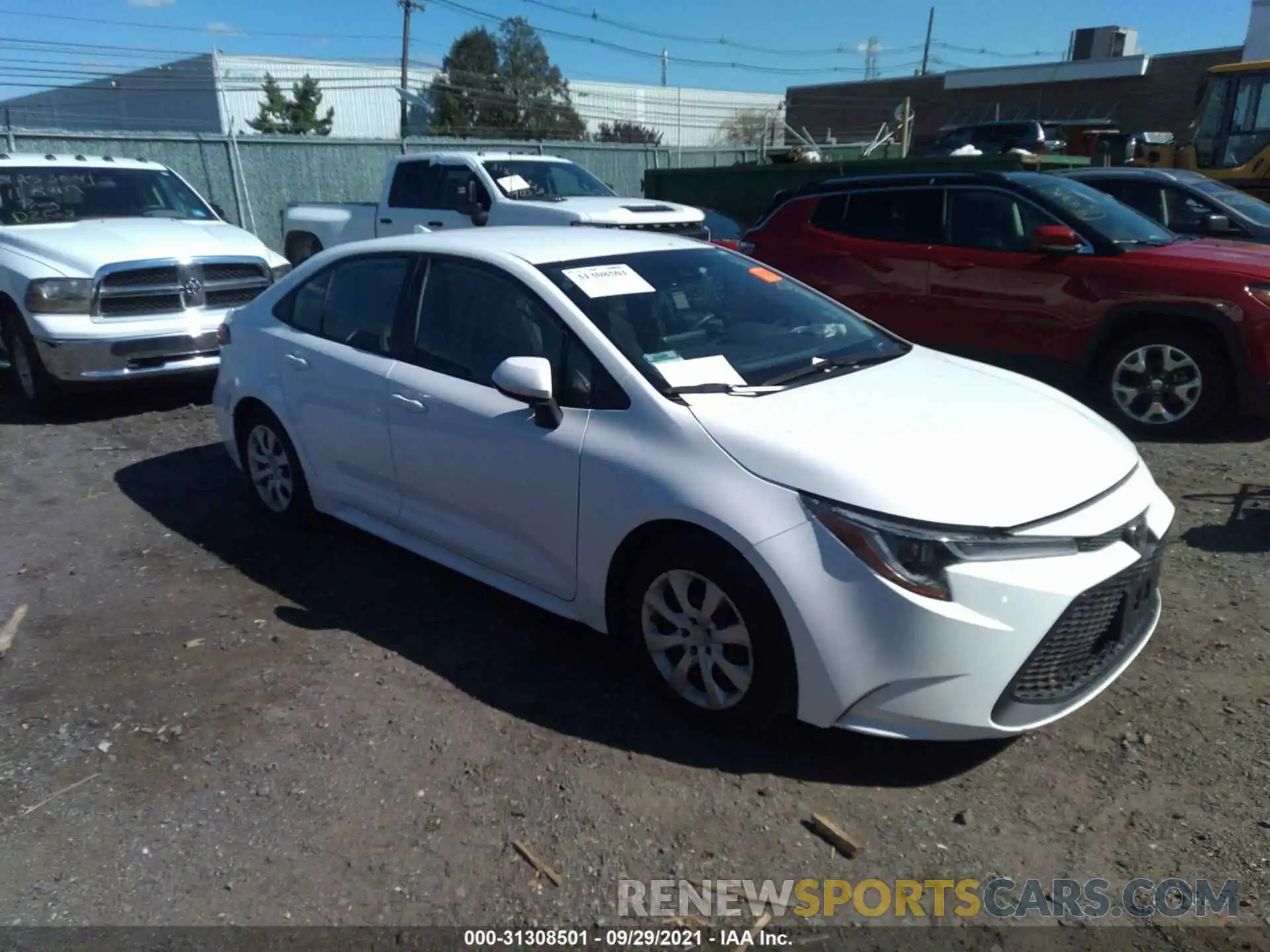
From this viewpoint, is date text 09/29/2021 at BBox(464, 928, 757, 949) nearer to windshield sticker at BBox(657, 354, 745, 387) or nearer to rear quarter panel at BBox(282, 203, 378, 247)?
windshield sticker at BBox(657, 354, 745, 387)

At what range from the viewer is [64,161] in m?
8.44

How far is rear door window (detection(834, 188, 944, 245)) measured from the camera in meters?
7.62

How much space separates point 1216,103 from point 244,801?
56.8ft

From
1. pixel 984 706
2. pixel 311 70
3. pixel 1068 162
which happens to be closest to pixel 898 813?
pixel 984 706

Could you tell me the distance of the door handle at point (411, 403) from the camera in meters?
4.12

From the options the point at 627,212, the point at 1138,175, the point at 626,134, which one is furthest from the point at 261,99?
the point at 1138,175

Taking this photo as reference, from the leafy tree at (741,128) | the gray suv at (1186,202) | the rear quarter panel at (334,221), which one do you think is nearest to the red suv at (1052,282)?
the gray suv at (1186,202)

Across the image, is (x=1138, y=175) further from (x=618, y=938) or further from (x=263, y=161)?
(x=263, y=161)

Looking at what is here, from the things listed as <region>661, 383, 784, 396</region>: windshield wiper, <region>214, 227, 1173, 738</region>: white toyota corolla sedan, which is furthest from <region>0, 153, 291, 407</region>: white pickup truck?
<region>661, 383, 784, 396</region>: windshield wiper

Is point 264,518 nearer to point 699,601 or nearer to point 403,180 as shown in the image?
point 699,601

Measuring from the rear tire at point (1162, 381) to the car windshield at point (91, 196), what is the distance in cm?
764

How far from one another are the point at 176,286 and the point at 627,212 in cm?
479

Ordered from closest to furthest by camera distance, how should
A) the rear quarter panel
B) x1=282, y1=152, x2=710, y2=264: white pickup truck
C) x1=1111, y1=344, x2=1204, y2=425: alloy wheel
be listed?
x1=1111, y1=344, x2=1204, y2=425: alloy wheel < x1=282, y1=152, x2=710, y2=264: white pickup truck < the rear quarter panel

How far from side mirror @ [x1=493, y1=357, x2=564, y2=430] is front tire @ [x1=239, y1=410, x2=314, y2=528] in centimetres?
188
